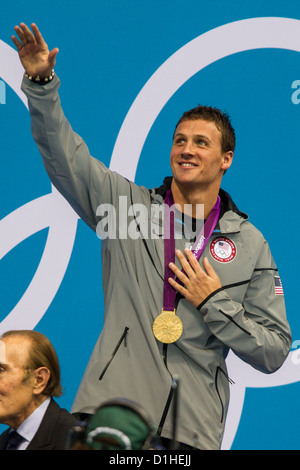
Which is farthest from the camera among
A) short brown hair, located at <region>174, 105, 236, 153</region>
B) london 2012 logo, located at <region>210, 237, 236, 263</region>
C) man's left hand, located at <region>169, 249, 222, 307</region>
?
short brown hair, located at <region>174, 105, 236, 153</region>

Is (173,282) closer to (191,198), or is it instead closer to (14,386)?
(191,198)

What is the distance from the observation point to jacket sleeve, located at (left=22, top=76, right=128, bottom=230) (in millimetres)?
2328

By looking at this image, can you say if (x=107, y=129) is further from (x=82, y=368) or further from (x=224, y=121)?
(x=82, y=368)

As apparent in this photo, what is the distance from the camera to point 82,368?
3.29 metres

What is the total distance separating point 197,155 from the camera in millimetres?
2625

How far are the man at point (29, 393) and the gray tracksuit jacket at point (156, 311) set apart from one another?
154 millimetres

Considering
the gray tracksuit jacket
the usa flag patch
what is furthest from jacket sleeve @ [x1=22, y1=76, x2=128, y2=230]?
the usa flag patch

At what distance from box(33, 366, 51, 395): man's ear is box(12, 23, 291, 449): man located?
0.19 metres

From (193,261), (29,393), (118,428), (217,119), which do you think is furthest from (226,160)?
(118,428)

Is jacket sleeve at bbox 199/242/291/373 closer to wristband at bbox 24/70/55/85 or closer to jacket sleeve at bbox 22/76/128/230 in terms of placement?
jacket sleeve at bbox 22/76/128/230

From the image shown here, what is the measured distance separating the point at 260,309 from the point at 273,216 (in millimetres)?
830

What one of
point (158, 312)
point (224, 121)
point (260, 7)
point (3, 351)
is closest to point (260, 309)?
point (158, 312)

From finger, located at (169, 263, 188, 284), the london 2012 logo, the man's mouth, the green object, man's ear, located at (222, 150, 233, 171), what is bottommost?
the green object

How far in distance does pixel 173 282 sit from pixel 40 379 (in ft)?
1.69
